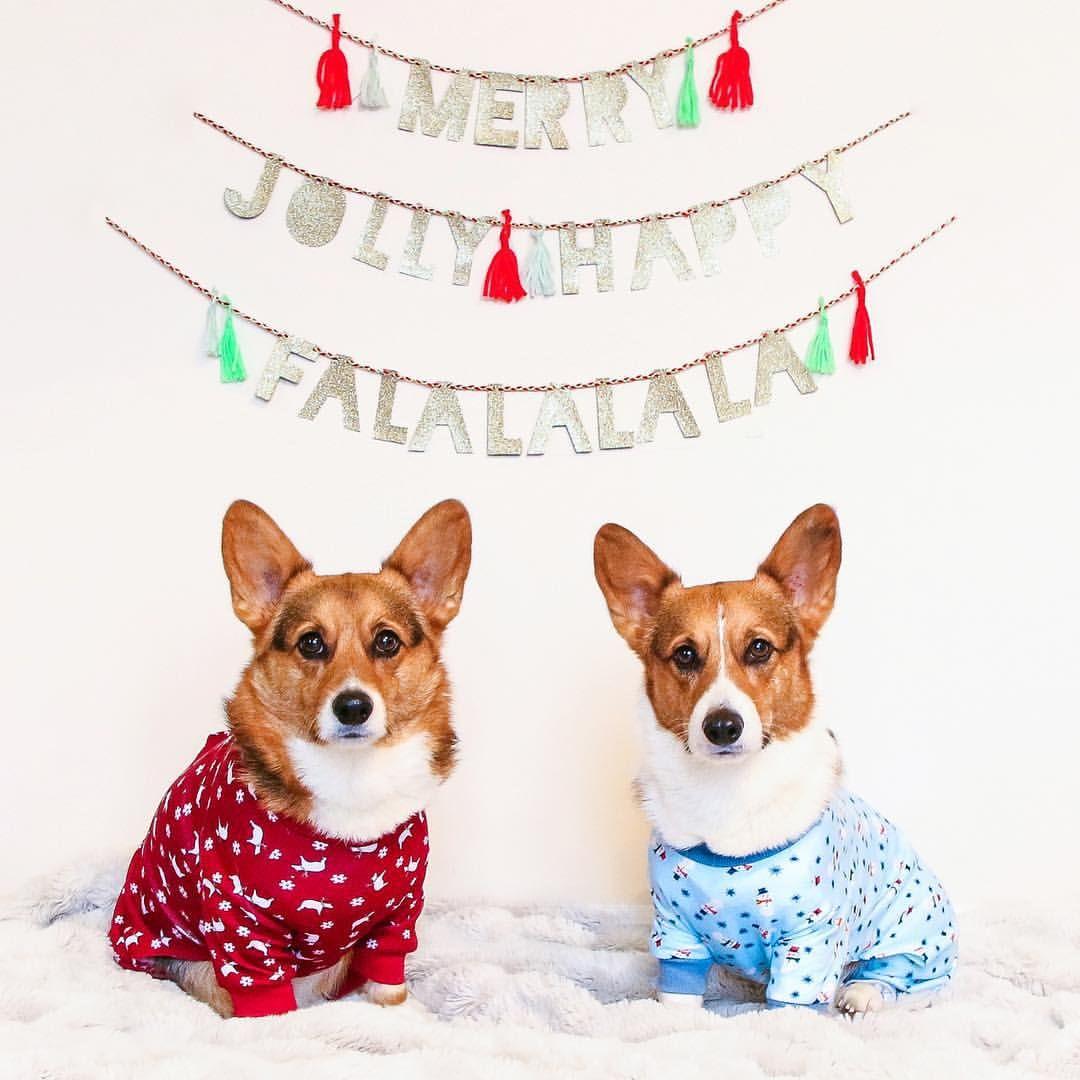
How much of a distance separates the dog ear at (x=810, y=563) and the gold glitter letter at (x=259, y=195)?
1343 mm

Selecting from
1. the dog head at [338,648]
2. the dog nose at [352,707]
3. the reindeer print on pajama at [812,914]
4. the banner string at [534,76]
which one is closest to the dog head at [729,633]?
the reindeer print on pajama at [812,914]

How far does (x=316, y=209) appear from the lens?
2.65 meters

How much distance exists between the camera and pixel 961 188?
8.75 ft

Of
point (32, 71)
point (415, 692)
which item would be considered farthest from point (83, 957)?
point (32, 71)

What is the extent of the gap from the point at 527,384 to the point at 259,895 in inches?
48.6

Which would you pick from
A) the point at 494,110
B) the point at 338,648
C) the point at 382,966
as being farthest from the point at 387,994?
the point at 494,110

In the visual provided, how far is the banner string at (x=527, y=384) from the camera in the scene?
2.65 metres

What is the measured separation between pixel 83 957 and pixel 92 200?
5.12ft

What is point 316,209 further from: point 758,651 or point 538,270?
point 758,651

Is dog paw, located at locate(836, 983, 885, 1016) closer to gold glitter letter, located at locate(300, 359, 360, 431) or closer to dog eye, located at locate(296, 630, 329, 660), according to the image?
dog eye, located at locate(296, 630, 329, 660)

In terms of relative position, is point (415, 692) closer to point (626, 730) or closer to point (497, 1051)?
point (497, 1051)

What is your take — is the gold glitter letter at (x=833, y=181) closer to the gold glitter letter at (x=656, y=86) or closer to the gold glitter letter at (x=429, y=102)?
the gold glitter letter at (x=656, y=86)

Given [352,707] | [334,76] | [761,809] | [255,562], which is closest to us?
[352,707]

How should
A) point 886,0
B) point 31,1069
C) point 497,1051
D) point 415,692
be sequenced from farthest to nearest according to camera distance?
point 886,0
point 415,692
point 497,1051
point 31,1069
